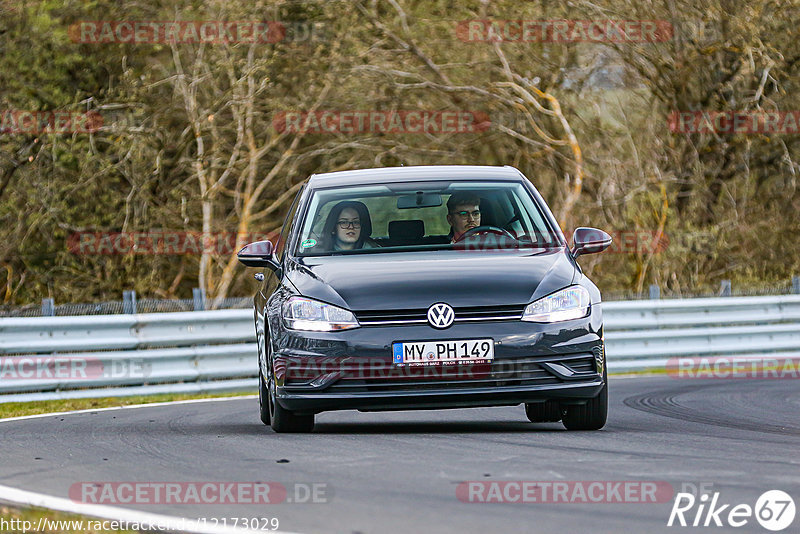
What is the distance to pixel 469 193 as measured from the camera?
914 cm

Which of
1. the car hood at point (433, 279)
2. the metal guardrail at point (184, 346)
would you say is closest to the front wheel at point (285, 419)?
the car hood at point (433, 279)

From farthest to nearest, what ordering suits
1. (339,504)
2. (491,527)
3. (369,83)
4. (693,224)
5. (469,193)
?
(693,224)
(369,83)
(469,193)
(339,504)
(491,527)

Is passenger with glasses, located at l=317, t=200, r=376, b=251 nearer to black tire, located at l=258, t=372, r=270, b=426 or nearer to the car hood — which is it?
the car hood

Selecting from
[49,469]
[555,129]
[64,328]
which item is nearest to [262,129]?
[555,129]

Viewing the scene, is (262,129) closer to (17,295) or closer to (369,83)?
(369,83)

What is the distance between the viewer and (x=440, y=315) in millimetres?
7633

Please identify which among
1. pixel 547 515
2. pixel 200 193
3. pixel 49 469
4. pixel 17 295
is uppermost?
pixel 547 515

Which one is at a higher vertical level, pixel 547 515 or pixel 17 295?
pixel 547 515

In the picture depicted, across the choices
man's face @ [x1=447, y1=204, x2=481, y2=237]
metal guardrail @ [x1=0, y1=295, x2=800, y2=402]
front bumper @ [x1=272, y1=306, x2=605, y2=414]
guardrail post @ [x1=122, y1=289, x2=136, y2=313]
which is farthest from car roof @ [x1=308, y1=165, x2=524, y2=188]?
guardrail post @ [x1=122, y1=289, x2=136, y2=313]

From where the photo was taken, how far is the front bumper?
25.1 ft

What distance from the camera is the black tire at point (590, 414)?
322 inches

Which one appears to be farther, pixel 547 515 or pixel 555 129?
pixel 555 129

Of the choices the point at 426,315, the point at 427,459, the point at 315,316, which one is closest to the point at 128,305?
the point at 315,316

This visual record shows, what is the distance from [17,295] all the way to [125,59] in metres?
4.68
